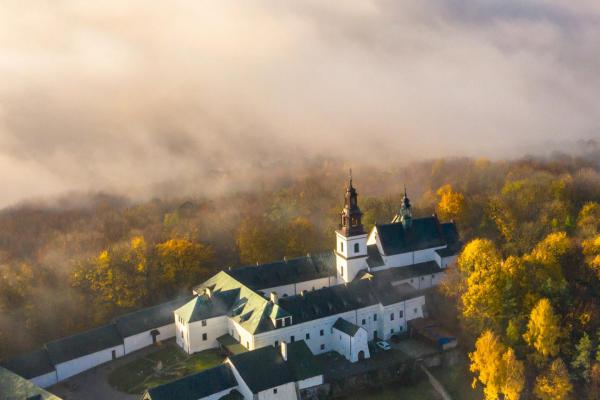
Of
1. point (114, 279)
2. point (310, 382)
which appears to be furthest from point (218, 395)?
point (114, 279)

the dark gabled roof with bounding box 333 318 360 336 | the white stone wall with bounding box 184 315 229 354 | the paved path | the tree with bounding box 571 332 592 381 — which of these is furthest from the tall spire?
the paved path

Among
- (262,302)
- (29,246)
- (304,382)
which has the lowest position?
(304,382)

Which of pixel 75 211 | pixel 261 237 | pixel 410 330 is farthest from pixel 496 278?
pixel 75 211

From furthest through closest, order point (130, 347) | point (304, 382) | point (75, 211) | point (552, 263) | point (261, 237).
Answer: point (75, 211) → point (261, 237) → point (130, 347) → point (552, 263) → point (304, 382)

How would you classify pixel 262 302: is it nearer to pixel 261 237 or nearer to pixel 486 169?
pixel 261 237

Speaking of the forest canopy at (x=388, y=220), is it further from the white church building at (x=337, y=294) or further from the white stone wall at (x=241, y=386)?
the white stone wall at (x=241, y=386)

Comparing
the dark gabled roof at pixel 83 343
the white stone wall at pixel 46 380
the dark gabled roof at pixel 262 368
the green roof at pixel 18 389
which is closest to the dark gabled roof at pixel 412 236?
the dark gabled roof at pixel 262 368

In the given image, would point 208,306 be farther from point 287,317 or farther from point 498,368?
point 498,368
